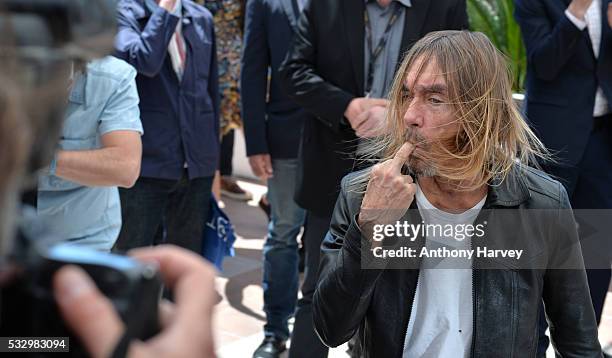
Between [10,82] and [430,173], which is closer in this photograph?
[10,82]

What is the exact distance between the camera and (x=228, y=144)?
7.45 metres

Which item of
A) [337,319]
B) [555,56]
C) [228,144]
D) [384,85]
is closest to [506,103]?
[337,319]

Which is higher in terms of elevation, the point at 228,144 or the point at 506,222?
the point at 506,222

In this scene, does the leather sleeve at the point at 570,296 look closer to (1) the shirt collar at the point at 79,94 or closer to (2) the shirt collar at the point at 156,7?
(1) the shirt collar at the point at 79,94

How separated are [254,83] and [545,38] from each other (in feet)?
4.18

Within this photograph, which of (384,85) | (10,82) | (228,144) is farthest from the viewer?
(228,144)

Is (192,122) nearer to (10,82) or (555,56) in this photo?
(555,56)

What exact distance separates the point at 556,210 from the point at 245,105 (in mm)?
2095

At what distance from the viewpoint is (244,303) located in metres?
4.72

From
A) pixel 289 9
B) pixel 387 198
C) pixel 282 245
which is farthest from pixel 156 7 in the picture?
pixel 387 198

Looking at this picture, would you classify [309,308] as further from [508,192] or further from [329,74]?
[508,192]

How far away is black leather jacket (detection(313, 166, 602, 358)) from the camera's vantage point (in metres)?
2.16

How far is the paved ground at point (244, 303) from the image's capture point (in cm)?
416

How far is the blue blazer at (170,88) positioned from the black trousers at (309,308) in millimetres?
628
